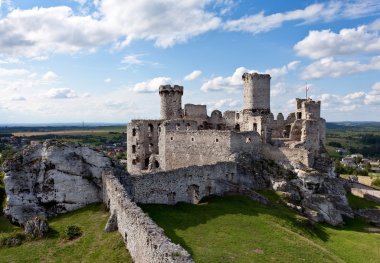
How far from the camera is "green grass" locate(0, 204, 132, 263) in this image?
768 inches

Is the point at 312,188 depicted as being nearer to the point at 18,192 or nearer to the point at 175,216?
the point at 175,216

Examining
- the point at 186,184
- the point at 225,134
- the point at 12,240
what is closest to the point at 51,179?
the point at 12,240

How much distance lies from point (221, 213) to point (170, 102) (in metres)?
27.2

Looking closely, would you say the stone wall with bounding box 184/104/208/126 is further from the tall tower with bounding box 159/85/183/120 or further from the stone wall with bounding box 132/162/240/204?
the stone wall with bounding box 132/162/240/204

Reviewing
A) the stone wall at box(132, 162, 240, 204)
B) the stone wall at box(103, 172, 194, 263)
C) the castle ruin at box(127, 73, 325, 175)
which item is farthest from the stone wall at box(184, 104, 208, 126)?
the stone wall at box(103, 172, 194, 263)

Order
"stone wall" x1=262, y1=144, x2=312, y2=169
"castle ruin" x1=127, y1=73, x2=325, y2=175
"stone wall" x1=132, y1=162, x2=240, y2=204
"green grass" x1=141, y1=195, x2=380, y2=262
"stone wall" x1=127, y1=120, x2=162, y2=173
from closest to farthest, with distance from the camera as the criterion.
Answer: "green grass" x1=141, y1=195, x2=380, y2=262
"stone wall" x1=132, y1=162, x2=240, y2=204
"stone wall" x1=262, y1=144, x2=312, y2=169
"castle ruin" x1=127, y1=73, x2=325, y2=175
"stone wall" x1=127, y1=120, x2=162, y2=173

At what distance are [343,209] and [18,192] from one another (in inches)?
1285

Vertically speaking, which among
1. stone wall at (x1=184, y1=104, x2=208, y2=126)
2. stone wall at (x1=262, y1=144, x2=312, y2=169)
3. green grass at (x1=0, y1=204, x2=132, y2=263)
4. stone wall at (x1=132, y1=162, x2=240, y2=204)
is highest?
stone wall at (x1=184, y1=104, x2=208, y2=126)

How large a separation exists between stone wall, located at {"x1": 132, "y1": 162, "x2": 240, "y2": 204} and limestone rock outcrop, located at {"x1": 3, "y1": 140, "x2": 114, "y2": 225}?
338 cm

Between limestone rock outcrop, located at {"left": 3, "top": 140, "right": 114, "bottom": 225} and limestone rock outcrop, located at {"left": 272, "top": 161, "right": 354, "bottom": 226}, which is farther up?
limestone rock outcrop, located at {"left": 3, "top": 140, "right": 114, "bottom": 225}

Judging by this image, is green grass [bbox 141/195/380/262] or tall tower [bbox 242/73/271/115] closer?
green grass [bbox 141/195/380/262]

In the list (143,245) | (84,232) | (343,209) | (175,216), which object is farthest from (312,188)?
(143,245)

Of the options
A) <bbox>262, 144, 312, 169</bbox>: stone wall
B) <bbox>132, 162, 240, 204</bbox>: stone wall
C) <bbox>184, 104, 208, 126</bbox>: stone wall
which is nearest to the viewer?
<bbox>132, 162, 240, 204</bbox>: stone wall

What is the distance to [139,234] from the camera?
17.0m
